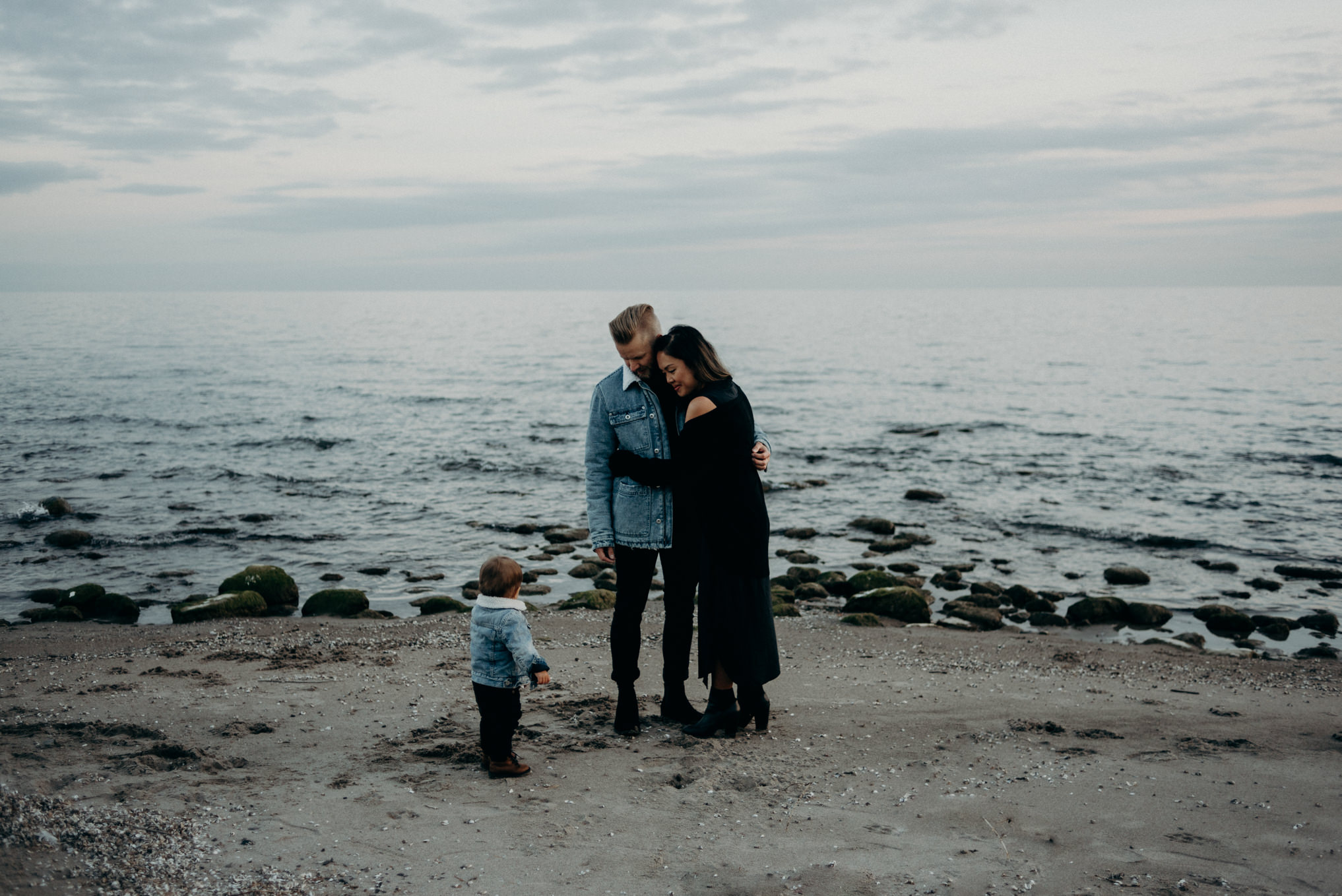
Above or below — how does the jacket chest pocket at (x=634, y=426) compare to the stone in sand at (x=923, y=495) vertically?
above

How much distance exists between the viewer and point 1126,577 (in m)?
11.6

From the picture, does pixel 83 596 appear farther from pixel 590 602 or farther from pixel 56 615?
pixel 590 602

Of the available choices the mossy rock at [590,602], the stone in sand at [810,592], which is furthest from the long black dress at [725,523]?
the stone in sand at [810,592]

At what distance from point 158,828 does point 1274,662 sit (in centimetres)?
906

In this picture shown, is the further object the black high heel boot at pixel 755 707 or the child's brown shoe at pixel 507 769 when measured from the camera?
the black high heel boot at pixel 755 707

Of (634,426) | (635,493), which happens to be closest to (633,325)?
(634,426)

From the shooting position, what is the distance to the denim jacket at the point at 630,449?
4953 millimetres

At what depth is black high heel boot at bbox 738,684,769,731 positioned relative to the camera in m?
5.29

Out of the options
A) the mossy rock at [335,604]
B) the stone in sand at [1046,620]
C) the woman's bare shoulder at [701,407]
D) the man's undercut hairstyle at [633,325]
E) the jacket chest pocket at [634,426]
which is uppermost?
the man's undercut hairstyle at [633,325]

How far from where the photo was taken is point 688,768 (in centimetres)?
482

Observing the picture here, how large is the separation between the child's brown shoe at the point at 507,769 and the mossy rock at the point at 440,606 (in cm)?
534

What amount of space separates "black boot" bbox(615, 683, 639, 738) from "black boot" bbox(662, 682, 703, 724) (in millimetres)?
246

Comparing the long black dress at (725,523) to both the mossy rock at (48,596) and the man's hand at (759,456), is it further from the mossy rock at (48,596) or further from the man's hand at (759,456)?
the mossy rock at (48,596)

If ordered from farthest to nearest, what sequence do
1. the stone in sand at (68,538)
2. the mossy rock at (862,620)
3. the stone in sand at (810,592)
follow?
1. the stone in sand at (68,538)
2. the stone in sand at (810,592)
3. the mossy rock at (862,620)
